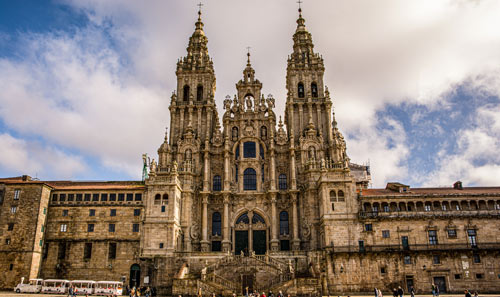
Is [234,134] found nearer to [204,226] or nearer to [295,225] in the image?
[204,226]

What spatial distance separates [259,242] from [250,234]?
5.13 feet

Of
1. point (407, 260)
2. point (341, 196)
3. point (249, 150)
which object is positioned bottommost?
point (407, 260)

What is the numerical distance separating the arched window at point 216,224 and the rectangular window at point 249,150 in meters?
9.07

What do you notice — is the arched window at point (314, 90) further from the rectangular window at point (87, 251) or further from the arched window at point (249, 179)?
the rectangular window at point (87, 251)

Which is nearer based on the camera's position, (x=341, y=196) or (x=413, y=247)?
(x=413, y=247)

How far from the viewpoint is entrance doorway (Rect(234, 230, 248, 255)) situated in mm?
54062

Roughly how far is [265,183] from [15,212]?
30.9 meters

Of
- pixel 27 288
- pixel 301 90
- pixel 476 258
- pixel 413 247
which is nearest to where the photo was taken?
pixel 27 288

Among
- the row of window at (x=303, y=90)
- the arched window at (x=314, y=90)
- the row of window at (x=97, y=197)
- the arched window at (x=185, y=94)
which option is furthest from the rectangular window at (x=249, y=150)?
the row of window at (x=97, y=197)

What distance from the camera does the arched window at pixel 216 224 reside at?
5525 centimetres

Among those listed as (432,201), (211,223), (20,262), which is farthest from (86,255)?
(432,201)

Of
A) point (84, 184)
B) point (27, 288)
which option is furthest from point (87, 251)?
point (84, 184)

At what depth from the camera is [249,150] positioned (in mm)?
58500

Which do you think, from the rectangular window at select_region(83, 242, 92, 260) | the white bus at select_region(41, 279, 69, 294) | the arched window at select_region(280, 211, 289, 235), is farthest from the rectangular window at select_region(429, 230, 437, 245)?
the white bus at select_region(41, 279, 69, 294)
